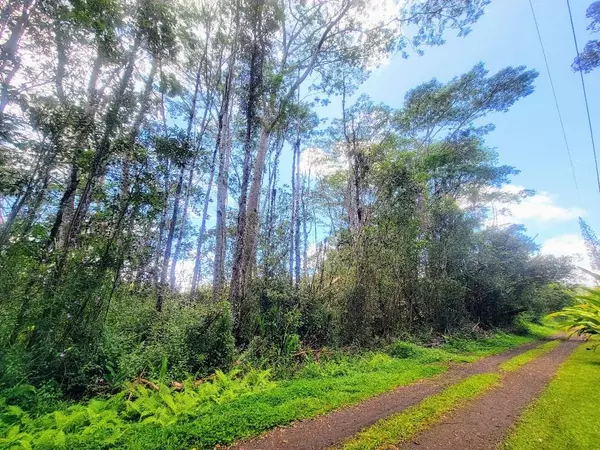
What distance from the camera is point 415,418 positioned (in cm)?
280

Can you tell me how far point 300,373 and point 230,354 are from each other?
1.32 metres

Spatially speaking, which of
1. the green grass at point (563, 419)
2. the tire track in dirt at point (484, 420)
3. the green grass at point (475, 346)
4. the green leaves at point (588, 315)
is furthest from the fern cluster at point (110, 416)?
the green leaves at point (588, 315)

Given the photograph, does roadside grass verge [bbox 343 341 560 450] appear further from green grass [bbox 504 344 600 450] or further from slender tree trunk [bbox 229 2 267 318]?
slender tree trunk [bbox 229 2 267 318]

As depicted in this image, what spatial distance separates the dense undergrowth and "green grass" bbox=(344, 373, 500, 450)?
67 centimetres

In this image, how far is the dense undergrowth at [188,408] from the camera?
224 centimetres

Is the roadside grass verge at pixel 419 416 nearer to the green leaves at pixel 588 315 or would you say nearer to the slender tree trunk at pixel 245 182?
the green leaves at pixel 588 315

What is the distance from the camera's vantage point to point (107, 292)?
394cm

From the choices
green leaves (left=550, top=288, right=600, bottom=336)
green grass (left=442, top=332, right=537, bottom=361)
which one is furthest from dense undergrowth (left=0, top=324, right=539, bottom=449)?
green leaves (left=550, top=288, right=600, bottom=336)

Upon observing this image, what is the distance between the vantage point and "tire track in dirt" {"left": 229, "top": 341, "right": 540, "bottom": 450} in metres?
2.36

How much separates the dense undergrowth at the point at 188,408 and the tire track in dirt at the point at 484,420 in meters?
1.05

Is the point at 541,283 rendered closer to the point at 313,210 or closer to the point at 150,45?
the point at 313,210

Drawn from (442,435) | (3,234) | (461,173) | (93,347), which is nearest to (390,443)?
→ (442,435)

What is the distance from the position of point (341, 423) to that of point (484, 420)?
1638mm

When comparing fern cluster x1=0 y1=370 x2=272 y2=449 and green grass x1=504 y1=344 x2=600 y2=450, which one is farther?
green grass x1=504 y1=344 x2=600 y2=450
